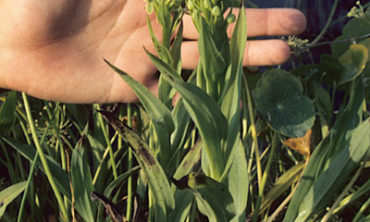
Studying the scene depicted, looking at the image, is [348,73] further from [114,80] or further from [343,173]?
[114,80]

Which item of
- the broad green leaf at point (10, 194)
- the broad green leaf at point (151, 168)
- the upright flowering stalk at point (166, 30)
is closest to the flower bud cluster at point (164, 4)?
the upright flowering stalk at point (166, 30)

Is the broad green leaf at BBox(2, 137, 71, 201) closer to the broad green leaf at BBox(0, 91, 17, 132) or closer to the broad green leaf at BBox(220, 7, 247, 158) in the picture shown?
the broad green leaf at BBox(0, 91, 17, 132)

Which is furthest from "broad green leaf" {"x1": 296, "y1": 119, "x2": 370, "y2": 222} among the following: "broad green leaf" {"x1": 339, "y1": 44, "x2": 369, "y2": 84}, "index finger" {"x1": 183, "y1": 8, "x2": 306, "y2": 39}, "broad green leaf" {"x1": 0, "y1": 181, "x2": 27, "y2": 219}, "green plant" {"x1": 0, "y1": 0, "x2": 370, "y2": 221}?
"broad green leaf" {"x1": 0, "y1": 181, "x2": 27, "y2": 219}

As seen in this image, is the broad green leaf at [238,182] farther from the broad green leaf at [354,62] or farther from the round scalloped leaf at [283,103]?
the broad green leaf at [354,62]

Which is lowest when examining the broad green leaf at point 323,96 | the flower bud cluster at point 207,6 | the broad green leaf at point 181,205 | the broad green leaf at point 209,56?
the broad green leaf at point 181,205

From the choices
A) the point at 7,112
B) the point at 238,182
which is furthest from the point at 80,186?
the point at 238,182

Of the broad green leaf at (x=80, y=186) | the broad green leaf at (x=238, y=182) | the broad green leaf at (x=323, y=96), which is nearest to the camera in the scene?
the broad green leaf at (x=238, y=182)

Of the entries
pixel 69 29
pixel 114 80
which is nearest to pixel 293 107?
pixel 114 80
